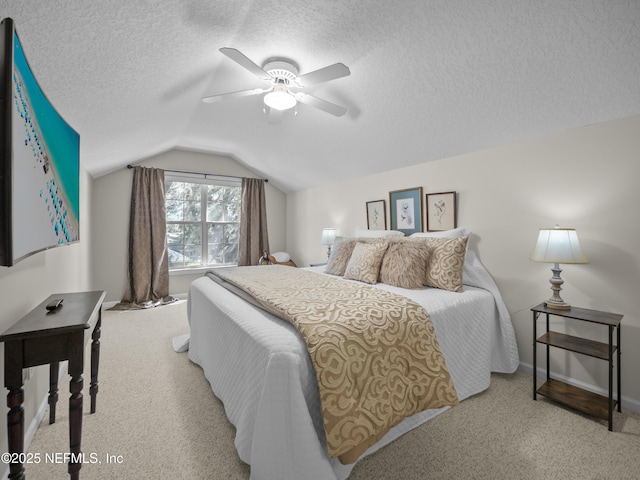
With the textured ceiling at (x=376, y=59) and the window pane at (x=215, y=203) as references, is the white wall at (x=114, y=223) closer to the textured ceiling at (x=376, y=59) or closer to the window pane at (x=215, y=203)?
the window pane at (x=215, y=203)

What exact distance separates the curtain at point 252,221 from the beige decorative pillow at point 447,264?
11.2 feet

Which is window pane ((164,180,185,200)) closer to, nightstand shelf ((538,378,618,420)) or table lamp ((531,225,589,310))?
table lamp ((531,225,589,310))

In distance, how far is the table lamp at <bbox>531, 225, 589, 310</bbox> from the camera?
6.04ft

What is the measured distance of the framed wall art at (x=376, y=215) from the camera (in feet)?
11.5

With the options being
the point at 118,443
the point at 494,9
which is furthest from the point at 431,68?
the point at 118,443

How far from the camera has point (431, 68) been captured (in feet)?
6.41

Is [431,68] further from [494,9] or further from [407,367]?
[407,367]

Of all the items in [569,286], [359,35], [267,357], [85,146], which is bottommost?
[267,357]

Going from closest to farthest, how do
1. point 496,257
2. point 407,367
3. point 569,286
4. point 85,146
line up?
point 407,367
point 569,286
point 496,257
point 85,146

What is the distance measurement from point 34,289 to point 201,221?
328cm

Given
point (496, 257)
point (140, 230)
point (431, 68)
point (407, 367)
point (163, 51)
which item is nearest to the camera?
point (407, 367)

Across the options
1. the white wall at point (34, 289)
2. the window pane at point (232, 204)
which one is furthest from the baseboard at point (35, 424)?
the window pane at point (232, 204)

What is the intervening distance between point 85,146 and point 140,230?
174 cm

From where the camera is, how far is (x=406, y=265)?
7.65 feet
